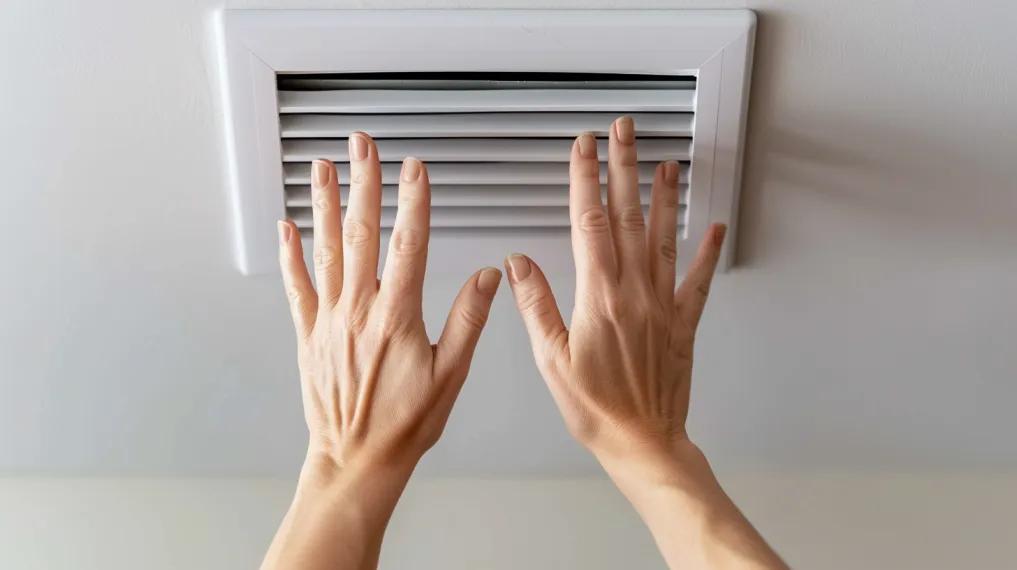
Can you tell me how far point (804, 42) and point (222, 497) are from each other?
0.76m

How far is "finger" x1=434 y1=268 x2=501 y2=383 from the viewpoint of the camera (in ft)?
2.63

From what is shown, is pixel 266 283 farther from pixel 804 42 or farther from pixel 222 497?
pixel 804 42

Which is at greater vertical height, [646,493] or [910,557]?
[646,493]

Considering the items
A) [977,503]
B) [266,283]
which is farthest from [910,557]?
[266,283]

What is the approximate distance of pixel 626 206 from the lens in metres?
0.80

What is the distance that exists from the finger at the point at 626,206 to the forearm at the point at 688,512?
0.15 m

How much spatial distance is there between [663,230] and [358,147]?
0.26 metres

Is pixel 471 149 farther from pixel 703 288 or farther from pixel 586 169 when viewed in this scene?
pixel 703 288

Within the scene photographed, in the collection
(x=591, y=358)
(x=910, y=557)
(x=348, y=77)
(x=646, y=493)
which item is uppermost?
(x=348, y=77)

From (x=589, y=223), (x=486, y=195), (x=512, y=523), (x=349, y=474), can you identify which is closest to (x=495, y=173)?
(x=486, y=195)

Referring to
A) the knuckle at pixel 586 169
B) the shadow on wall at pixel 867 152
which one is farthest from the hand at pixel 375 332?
the shadow on wall at pixel 867 152

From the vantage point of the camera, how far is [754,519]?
1085 mm

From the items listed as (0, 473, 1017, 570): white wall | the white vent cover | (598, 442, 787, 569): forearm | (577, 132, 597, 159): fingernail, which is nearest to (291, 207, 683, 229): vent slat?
the white vent cover

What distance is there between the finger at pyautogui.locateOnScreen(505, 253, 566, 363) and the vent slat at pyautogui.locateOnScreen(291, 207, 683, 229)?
7 centimetres
